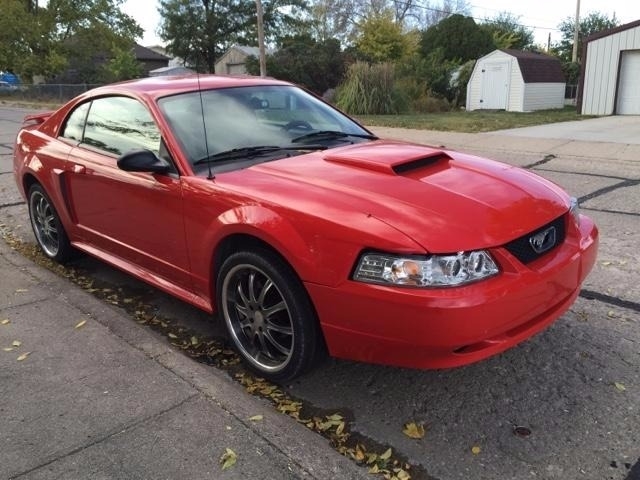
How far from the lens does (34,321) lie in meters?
3.93

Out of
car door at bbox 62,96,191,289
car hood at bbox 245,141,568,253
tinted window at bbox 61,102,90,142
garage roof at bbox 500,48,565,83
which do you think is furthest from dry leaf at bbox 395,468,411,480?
garage roof at bbox 500,48,565,83

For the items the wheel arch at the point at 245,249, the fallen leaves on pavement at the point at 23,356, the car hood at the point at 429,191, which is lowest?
the fallen leaves on pavement at the point at 23,356

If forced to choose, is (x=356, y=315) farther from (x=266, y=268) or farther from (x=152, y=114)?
(x=152, y=114)

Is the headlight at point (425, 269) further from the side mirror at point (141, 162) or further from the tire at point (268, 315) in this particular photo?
the side mirror at point (141, 162)

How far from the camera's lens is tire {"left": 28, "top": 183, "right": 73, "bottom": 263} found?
4.88 meters

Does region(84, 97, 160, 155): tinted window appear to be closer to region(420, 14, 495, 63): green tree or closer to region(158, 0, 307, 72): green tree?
region(420, 14, 495, 63): green tree

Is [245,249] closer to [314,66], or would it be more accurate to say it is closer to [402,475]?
[402,475]

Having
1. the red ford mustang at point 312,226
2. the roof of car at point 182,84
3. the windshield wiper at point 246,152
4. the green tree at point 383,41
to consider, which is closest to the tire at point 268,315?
the red ford mustang at point 312,226

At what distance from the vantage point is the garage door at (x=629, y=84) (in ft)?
70.3

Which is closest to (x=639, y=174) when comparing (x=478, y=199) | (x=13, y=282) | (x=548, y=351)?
(x=548, y=351)

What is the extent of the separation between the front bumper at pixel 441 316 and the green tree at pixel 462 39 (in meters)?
37.6

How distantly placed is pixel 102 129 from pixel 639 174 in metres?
7.50

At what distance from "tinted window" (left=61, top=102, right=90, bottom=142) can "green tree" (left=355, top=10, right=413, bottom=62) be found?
27782 millimetres

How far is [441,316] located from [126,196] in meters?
2.30
